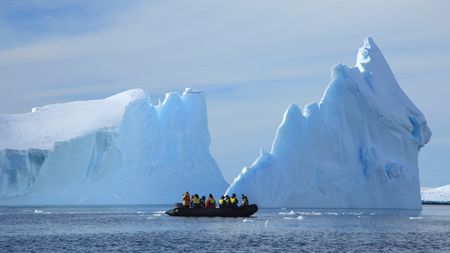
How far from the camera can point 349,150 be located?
52.4 metres

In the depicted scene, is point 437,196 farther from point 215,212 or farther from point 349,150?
point 215,212

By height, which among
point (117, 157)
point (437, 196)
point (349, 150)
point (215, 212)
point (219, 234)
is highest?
point (437, 196)

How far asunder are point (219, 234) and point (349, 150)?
21147mm

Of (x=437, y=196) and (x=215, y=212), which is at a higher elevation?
(x=437, y=196)

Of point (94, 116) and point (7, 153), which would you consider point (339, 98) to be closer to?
point (94, 116)

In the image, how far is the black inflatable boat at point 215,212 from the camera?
4325 centimetres

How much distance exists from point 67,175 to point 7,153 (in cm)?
413

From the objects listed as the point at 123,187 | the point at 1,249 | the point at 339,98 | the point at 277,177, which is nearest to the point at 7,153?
the point at 123,187

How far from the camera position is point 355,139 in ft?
174

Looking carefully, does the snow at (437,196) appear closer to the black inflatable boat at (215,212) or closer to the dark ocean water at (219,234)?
the dark ocean water at (219,234)

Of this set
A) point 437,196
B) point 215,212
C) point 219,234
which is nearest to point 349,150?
point 215,212

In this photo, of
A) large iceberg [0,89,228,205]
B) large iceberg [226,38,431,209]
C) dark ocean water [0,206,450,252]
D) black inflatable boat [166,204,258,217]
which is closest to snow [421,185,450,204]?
large iceberg [226,38,431,209]

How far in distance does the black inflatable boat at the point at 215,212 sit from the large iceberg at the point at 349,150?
5266mm

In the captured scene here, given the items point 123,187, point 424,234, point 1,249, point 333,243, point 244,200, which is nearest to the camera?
point 1,249
